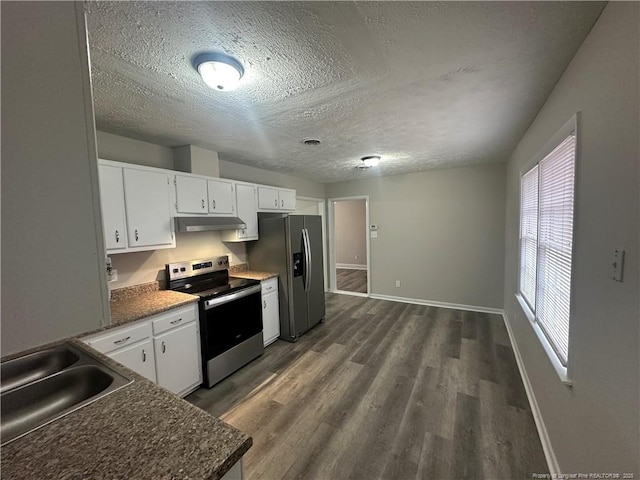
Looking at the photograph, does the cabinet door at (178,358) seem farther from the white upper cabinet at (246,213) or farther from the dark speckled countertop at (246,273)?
the white upper cabinet at (246,213)

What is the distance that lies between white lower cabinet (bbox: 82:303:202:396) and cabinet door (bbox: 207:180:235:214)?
1.12m

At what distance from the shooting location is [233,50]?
130cm

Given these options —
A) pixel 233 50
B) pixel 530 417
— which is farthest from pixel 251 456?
pixel 233 50

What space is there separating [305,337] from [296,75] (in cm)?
314

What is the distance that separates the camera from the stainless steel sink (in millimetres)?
1029

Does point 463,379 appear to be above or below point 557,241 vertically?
below

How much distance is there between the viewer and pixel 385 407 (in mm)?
2232

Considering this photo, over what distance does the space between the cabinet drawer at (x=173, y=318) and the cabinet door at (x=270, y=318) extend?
98 cm

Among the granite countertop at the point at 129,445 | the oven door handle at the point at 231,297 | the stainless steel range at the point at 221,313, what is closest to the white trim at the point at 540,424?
the granite countertop at the point at 129,445

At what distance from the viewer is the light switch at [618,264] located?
0.99 meters

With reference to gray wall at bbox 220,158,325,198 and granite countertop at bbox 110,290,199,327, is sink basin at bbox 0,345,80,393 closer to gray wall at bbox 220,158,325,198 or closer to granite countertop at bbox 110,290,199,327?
granite countertop at bbox 110,290,199,327

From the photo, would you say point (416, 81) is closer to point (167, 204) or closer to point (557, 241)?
point (557, 241)

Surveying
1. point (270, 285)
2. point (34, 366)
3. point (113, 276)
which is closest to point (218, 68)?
point (34, 366)

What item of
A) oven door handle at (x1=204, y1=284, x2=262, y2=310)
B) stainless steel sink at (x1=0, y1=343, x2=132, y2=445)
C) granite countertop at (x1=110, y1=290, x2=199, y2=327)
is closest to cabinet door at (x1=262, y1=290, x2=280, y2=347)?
oven door handle at (x1=204, y1=284, x2=262, y2=310)
